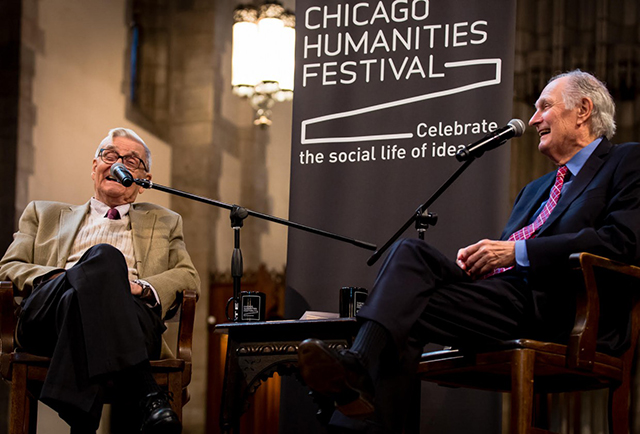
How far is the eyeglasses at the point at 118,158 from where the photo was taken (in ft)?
12.0

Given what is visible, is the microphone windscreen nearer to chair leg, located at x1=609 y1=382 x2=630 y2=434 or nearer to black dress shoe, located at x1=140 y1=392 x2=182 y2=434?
chair leg, located at x1=609 y1=382 x2=630 y2=434

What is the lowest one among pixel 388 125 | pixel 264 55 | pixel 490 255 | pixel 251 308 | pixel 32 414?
pixel 32 414

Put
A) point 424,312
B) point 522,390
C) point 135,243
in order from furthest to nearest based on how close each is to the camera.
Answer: point 135,243 → point 424,312 → point 522,390

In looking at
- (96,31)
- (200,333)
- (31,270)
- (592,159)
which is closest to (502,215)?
(592,159)

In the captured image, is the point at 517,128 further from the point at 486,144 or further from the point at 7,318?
the point at 7,318

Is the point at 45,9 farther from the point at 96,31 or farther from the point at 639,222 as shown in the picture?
the point at 639,222

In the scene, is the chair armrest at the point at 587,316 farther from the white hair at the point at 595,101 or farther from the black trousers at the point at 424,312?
the white hair at the point at 595,101

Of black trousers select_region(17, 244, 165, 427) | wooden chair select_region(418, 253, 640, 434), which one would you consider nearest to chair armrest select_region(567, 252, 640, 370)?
wooden chair select_region(418, 253, 640, 434)

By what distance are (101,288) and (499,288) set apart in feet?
4.30

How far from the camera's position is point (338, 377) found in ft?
7.36

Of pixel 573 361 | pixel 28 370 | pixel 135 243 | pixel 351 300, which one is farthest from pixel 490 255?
pixel 28 370

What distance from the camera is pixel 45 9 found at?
4871mm

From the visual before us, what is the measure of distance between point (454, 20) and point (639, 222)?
1381 millimetres

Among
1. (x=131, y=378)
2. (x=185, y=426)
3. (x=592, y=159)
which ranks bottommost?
(x=185, y=426)
